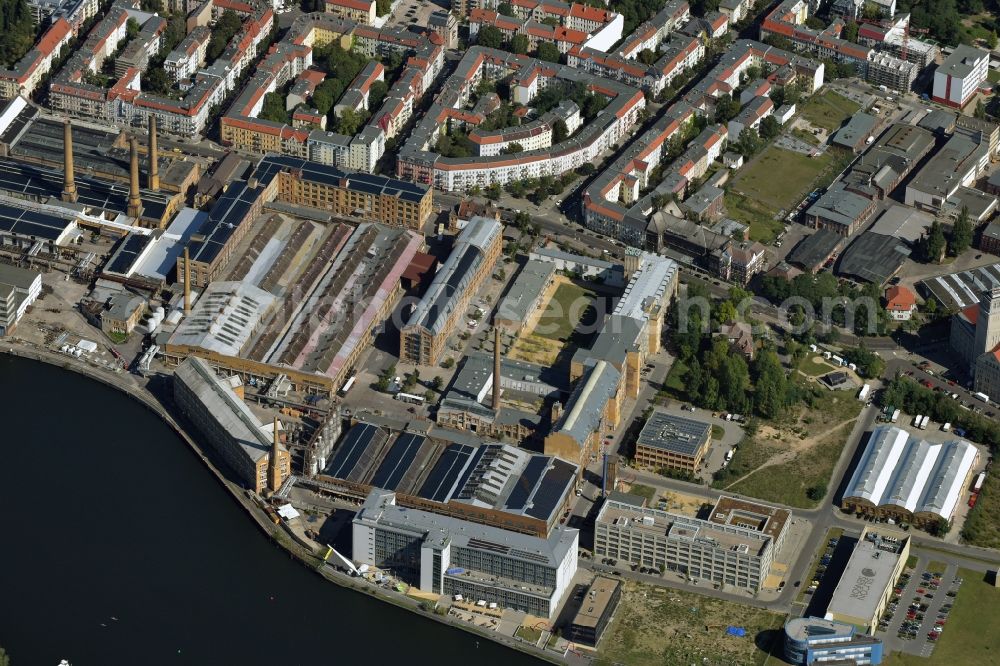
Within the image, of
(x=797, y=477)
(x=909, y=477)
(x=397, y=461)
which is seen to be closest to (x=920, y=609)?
(x=909, y=477)

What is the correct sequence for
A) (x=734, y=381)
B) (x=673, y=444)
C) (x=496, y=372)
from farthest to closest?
(x=734, y=381)
(x=496, y=372)
(x=673, y=444)

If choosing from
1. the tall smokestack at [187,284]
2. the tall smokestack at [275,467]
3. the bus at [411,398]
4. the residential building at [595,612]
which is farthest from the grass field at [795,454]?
the tall smokestack at [187,284]

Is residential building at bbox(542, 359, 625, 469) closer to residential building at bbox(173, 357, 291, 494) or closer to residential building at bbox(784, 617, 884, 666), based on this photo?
residential building at bbox(173, 357, 291, 494)

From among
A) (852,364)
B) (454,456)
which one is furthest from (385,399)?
(852,364)

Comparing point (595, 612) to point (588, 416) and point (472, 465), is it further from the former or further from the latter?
point (588, 416)

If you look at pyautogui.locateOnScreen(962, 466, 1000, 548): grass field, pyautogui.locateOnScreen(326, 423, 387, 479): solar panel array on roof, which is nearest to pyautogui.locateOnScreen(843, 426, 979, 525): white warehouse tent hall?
pyautogui.locateOnScreen(962, 466, 1000, 548): grass field

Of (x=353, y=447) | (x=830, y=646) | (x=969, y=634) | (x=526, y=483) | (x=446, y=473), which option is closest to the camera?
(x=830, y=646)

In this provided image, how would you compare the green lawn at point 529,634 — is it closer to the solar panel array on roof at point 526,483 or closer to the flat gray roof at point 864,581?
the solar panel array on roof at point 526,483
